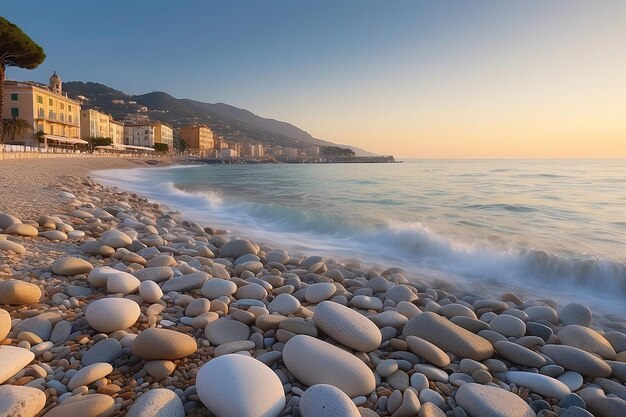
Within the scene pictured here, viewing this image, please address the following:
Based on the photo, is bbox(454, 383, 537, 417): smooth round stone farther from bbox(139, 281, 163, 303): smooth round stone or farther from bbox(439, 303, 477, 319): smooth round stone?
bbox(139, 281, 163, 303): smooth round stone

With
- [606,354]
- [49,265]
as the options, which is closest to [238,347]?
[49,265]

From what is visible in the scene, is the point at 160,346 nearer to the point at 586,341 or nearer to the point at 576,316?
the point at 586,341

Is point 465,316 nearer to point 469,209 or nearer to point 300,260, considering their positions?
point 300,260

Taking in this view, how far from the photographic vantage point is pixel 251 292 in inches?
141

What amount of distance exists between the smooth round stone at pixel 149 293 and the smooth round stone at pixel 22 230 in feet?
7.94

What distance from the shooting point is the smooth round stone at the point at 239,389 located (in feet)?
6.00

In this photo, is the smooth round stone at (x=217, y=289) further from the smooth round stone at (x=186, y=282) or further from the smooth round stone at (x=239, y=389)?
the smooth round stone at (x=239, y=389)

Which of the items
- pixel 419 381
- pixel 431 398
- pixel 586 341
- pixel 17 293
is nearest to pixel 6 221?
pixel 17 293

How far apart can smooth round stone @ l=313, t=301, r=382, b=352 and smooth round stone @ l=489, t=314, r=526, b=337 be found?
47.5 inches

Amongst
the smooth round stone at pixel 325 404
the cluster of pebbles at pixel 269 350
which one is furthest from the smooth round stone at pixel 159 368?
the smooth round stone at pixel 325 404

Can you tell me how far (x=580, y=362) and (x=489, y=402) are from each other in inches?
42.2

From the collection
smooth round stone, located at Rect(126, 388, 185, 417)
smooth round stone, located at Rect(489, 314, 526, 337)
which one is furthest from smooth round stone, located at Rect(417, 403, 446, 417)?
smooth round stone, located at Rect(489, 314, 526, 337)

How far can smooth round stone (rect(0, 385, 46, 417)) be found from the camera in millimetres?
1678

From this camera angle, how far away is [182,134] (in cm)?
11525
